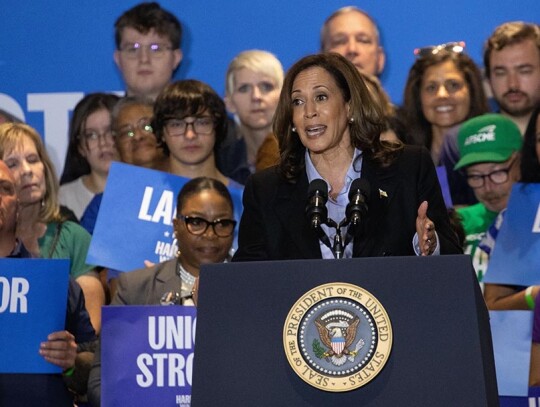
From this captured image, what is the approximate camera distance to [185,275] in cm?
474

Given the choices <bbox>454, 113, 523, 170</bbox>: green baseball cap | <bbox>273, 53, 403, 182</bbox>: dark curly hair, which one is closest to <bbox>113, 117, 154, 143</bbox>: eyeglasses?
<bbox>454, 113, 523, 170</bbox>: green baseball cap

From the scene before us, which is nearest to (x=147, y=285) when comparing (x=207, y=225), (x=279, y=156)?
(x=207, y=225)

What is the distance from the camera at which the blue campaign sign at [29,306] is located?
416 centimetres

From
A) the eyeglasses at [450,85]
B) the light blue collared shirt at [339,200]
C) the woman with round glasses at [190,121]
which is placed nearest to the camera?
the light blue collared shirt at [339,200]

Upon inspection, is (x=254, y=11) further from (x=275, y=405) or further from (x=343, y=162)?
(x=275, y=405)

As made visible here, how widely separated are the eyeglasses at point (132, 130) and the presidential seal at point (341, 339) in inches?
132

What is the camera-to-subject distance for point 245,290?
8.84 ft

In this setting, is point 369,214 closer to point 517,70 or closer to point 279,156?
point 279,156

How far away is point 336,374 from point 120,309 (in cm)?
166

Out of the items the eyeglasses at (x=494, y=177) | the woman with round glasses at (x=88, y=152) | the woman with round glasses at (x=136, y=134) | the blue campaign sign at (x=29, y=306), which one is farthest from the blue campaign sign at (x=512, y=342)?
the woman with round glasses at (x=88, y=152)

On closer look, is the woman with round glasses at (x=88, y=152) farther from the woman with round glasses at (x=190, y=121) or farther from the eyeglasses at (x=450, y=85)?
the eyeglasses at (x=450, y=85)

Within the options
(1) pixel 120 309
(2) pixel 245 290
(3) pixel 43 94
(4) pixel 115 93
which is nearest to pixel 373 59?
(4) pixel 115 93

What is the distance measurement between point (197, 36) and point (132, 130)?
0.94 m

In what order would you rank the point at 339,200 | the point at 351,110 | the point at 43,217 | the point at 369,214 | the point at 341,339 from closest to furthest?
the point at 341,339 < the point at 369,214 < the point at 339,200 < the point at 351,110 < the point at 43,217
